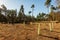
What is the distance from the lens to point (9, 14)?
61.6 metres

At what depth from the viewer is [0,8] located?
61312 mm

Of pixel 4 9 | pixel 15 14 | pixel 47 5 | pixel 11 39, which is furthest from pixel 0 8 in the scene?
pixel 11 39

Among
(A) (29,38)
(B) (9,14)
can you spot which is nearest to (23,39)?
(A) (29,38)

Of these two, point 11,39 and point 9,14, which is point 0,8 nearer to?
point 9,14

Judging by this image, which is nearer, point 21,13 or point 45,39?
point 45,39

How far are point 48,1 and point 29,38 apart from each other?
3707cm

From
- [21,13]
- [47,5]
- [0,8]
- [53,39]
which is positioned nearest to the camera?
[53,39]

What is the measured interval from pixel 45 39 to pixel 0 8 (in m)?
54.2

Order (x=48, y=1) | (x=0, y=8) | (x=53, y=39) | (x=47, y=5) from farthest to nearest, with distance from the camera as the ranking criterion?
(x=0, y=8), (x=47, y=5), (x=48, y=1), (x=53, y=39)

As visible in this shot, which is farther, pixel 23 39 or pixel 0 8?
pixel 0 8

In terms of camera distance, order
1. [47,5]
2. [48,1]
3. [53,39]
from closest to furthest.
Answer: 1. [53,39]
2. [48,1]
3. [47,5]

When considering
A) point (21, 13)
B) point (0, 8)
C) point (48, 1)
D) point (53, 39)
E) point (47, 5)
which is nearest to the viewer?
point (53, 39)

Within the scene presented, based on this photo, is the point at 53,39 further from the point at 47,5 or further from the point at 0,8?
the point at 0,8

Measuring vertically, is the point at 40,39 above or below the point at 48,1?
below
